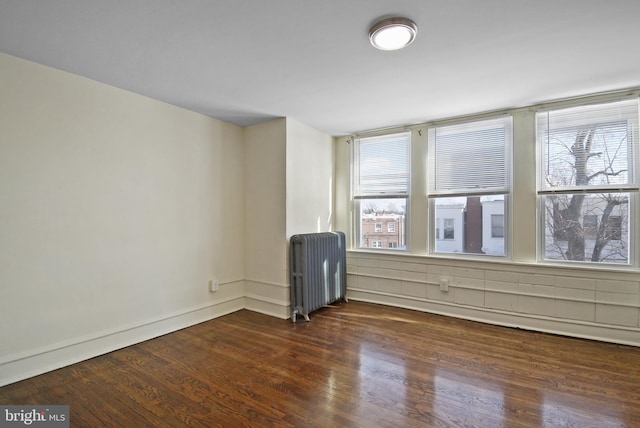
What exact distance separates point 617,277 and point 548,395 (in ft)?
5.45

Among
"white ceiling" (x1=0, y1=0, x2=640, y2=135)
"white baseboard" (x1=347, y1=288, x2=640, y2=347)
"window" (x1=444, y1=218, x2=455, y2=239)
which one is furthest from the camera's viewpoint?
"window" (x1=444, y1=218, x2=455, y2=239)

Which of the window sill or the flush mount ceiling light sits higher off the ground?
the flush mount ceiling light

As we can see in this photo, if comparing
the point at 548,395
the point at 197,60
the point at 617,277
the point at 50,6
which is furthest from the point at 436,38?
the point at 617,277

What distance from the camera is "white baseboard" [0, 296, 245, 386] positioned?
88.8 inches

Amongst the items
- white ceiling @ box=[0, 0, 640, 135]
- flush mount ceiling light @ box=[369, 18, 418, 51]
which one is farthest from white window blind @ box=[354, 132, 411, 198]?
flush mount ceiling light @ box=[369, 18, 418, 51]

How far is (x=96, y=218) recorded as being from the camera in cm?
269

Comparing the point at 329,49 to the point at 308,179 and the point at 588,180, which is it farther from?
the point at 588,180

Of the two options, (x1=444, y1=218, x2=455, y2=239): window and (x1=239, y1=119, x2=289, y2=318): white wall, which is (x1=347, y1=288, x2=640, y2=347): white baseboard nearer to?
(x1=444, y1=218, x2=455, y2=239): window

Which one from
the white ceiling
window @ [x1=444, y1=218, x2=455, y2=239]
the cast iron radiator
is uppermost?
the white ceiling

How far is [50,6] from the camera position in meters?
1.73

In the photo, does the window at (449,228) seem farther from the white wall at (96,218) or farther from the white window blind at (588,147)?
the white wall at (96,218)

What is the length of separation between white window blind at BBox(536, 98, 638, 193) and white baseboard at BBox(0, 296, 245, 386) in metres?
4.12

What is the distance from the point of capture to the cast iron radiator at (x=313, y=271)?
11.8 ft

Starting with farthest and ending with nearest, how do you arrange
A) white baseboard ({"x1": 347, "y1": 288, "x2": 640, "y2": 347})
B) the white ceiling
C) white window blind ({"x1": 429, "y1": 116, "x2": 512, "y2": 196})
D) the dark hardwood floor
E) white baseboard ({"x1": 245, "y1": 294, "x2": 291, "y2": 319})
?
white baseboard ({"x1": 245, "y1": 294, "x2": 291, "y2": 319}) → white window blind ({"x1": 429, "y1": 116, "x2": 512, "y2": 196}) → white baseboard ({"x1": 347, "y1": 288, "x2": 640, "y2": 347}) → the dark hardwood floor → the white ceiling
